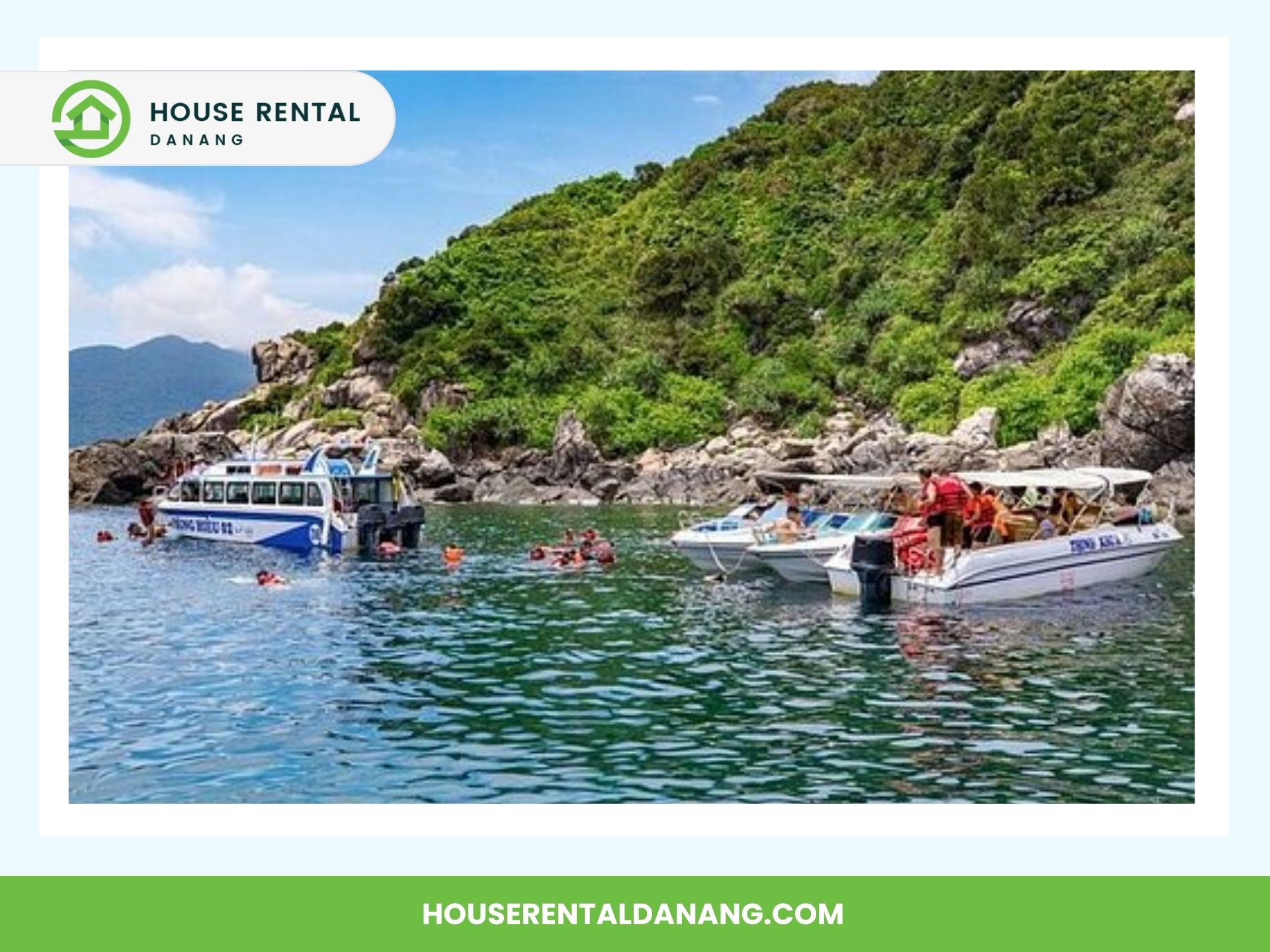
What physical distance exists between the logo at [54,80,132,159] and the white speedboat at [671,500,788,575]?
965 inches

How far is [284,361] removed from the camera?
107812 millimetres

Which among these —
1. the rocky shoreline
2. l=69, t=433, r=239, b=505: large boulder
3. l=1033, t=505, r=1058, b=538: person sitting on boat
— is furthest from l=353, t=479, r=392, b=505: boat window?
l=69, t=433, r=239, b=505: large boulder

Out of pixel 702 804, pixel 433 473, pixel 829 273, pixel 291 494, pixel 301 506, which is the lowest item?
pixel 702 804

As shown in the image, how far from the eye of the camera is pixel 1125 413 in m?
57.7

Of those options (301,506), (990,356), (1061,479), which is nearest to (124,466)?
(301,506)

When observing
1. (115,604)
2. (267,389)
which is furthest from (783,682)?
(267,389)

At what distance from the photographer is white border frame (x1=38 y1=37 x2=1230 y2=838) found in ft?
43.0

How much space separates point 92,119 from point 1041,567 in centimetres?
2426

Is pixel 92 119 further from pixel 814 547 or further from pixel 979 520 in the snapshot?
pixel 979 520

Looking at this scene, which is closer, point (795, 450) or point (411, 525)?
point (411, 525)

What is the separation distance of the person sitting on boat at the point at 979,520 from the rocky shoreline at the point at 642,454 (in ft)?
83.9

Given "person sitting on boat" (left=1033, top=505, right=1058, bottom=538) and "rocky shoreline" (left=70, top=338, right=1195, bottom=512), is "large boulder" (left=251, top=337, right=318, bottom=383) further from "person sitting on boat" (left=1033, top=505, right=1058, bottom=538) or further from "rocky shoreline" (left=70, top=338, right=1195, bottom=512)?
"person sitting on boat" (left=1033, top=505, right=1058, bottom=538)
